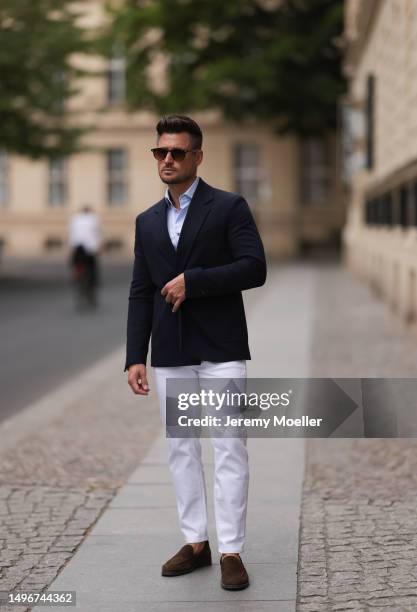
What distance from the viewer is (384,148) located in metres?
21.8

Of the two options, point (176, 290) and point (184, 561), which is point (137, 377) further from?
point (184, 561)

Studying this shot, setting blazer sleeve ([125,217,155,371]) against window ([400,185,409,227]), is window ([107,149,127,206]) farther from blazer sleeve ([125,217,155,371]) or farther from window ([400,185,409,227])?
blazer sleeve ([125,217,155,371])

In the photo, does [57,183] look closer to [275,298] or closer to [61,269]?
[61,269]

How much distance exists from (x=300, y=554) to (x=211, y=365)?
0.99 metres

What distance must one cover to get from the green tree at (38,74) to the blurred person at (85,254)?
4836 millimetres

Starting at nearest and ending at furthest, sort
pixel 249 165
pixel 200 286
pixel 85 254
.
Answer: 1. pixel 200 286
2. pixel 85 254
3. pixel 249 165

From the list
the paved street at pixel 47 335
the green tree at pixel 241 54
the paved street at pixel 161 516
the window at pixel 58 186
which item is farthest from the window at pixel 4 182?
the paved street at pixel 161 516

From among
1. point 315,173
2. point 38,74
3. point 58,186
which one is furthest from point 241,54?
point 58,186

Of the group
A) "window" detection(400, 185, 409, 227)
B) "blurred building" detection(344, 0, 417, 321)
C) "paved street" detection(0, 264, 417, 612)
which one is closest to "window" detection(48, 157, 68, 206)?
"blurred building" detection(344, 0, 417, 321)

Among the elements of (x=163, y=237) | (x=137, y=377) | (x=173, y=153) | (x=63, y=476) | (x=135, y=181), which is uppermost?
(x=135, y=181)

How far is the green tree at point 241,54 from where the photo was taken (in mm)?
33625

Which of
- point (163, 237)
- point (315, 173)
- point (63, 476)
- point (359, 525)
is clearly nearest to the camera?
point (163, 237)

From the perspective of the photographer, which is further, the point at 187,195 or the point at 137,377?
the point at 137,377

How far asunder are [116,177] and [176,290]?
43.2 m
